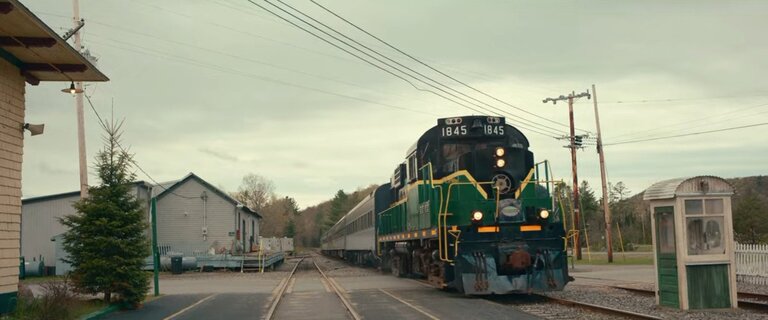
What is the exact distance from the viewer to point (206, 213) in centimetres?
4419

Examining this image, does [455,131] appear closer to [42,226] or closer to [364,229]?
[364,229]

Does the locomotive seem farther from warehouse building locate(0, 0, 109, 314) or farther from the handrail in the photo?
warehouse building locate(0, 0, 109, 314)

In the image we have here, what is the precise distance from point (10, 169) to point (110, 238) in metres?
3.90

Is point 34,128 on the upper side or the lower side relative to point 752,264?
upper

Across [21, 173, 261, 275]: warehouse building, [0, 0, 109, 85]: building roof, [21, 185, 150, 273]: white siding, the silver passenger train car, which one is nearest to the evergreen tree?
the silver passenger train car

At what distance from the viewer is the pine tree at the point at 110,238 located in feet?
54.5

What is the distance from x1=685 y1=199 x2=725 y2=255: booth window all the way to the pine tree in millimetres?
12683

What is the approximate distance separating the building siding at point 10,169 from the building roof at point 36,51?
0.35 meters

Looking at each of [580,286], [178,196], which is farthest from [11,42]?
[178,196]

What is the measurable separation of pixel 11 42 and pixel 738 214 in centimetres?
4569

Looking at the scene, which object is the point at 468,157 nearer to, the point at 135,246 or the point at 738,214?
the point at 135,246

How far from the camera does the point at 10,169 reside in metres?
13.3

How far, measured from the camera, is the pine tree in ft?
54.5

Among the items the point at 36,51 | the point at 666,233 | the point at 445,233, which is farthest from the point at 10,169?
the point at 666,233
